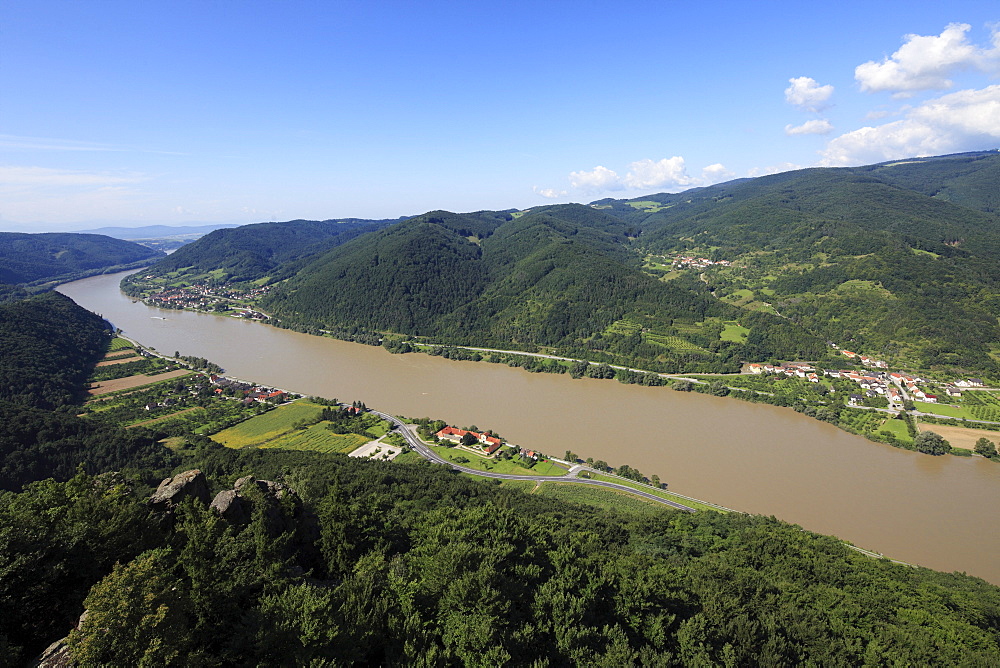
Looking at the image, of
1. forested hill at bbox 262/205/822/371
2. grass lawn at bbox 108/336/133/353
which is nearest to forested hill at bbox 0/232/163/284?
grass lawn at bbox 108/336/133/353

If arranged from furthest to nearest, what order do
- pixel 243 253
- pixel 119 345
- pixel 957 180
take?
pixel 957 180 < pixel 243 253 < pixel 119 345

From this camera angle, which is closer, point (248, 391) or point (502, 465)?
point (502, 465)

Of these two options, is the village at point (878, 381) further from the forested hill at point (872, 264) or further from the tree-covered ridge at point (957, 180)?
the tree-covered ridge at point (957, 180)

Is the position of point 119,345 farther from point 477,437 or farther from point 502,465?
point 502,465

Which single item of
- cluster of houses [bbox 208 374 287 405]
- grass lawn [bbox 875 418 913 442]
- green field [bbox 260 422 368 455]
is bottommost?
grass lawn [bbox 875 418 913 442]

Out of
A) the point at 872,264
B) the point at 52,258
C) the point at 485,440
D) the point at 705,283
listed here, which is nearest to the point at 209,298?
the point at 485,440

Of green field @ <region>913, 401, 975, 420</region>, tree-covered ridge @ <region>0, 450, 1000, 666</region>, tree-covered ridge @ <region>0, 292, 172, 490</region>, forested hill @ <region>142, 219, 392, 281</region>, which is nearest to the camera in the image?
tree-covered ridge @ <region>0, 450, 1000, 666</region>

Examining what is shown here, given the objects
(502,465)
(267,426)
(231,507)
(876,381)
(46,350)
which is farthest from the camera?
(46,350)

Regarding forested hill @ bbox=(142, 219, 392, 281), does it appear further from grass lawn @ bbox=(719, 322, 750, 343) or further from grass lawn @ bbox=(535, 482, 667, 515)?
grass lawn @ bbox=(535, 482, 667, 515)
